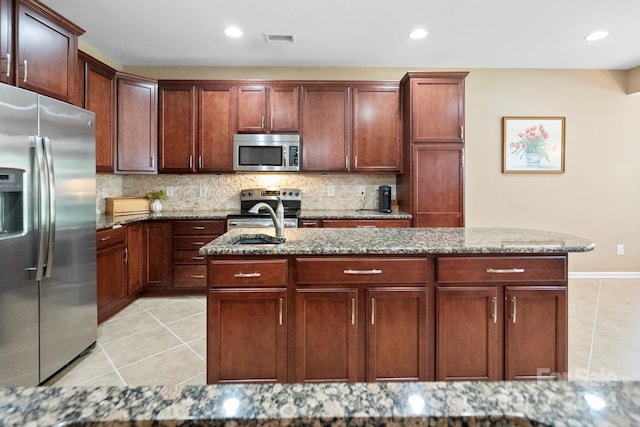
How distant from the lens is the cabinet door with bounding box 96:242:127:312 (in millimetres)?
2975

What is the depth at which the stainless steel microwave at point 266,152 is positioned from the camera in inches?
156

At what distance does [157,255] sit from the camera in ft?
12.4

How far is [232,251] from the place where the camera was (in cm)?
175

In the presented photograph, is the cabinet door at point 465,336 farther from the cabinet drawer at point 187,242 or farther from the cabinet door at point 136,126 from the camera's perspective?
the cabinet door at point 136,126

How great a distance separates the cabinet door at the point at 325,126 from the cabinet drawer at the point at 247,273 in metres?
2.43

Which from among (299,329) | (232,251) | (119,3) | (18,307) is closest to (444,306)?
(299,329)

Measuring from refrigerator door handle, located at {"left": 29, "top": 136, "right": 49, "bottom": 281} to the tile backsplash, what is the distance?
7.88 feet

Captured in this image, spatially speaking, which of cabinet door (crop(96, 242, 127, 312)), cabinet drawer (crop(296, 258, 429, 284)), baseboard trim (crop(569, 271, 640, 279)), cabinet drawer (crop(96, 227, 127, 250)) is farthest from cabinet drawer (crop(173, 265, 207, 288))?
baseboard trim (crop(569, 271, 640, 279))

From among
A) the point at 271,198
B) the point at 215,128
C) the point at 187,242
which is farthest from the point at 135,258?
the point at 215,128

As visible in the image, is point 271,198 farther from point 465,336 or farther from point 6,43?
point 465,336

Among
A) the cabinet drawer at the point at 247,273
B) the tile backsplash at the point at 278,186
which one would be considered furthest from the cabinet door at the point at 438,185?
the cabinet drawer at the point at 247,273

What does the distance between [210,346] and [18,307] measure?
1125 mm

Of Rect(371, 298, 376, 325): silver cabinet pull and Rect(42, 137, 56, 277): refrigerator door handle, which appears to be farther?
Rect(42, 137, 56, 277): refrigerator door handle

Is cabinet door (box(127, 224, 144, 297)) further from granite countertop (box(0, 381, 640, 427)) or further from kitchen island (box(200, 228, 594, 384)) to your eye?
granite countertop (box(0, 381, 640, 427))
